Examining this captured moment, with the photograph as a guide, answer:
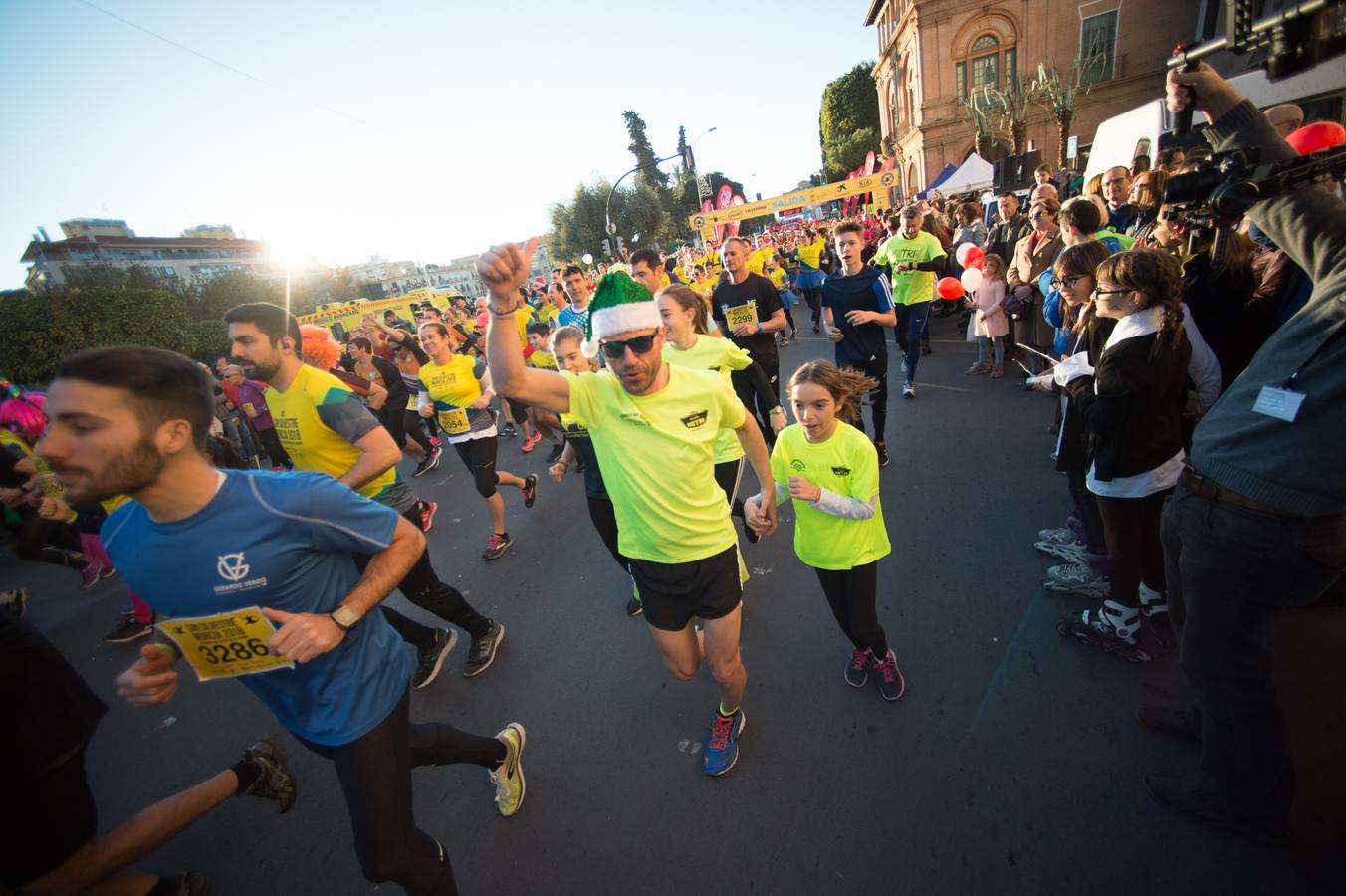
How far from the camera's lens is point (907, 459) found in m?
5.26

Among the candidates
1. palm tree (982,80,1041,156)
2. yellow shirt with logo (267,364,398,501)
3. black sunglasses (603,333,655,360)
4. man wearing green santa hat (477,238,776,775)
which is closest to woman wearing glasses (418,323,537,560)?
yellow shirt with logo (267,364,398,501)

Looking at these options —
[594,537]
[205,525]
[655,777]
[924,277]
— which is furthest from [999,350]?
[205,525]

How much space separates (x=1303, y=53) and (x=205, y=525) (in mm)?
3420

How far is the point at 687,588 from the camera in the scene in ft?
7.24

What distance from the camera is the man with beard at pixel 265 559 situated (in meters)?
1.48

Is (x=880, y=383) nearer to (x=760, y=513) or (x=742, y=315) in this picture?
(x=742, y=315)

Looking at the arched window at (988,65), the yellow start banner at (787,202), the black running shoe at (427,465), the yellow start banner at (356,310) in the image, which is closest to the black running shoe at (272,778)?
the black running shoe at (427,465)

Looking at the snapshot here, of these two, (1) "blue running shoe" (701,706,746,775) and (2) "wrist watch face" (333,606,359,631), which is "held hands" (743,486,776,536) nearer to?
(1) "blue running shoe" (701,706,746,775)

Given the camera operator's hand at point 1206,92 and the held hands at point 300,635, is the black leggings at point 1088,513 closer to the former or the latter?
the camera operator's hand at point 1206,92

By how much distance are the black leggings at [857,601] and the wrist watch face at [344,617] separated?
194 centimetres

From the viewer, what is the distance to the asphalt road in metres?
2.01

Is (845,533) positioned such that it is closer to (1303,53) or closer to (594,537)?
(1303,53)

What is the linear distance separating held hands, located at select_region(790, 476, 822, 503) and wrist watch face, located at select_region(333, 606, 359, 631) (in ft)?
5.56

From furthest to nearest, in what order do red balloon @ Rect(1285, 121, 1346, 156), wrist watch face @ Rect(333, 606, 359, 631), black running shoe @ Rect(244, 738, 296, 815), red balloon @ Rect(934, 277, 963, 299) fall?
red balloon @ Rect(934, 277, 963, 299), red balloon @ Rect(1285, 121, 1346, 156), black running shoe @ Rect(244, 738, 296, 815), wrist watch face @ Rect(333, 606, 359, 631)
